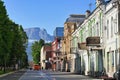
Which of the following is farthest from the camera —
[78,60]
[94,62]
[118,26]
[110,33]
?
[78,60]

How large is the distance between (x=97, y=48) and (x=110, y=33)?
6.03m

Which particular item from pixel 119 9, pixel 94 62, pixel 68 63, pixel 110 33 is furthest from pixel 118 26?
pixel 68 63

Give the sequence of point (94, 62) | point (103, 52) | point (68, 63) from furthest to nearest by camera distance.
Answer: point (68, 63) → point (94, 62) → point (103, 52)

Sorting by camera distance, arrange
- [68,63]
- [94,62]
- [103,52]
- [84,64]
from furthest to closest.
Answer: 1. [68,63]
2. [84,64]
3. [94,62]
4. [103,52]

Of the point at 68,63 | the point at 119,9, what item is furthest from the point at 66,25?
the point at 119,9

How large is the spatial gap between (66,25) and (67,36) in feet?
11.4

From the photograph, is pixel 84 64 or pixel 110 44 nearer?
pixel 110 44

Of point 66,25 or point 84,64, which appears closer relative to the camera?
point 84,64

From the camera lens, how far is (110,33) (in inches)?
1960

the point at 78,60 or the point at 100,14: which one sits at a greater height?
the point at 100,14

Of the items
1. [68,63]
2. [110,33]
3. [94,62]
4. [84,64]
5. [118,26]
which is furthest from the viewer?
[68,63]

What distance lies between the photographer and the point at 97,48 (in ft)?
182

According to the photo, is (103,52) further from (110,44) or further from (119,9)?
(119,9)

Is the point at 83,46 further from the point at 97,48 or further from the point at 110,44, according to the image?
the point at 110,44
